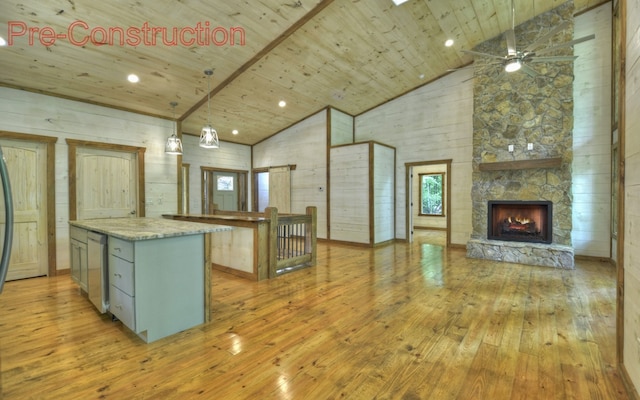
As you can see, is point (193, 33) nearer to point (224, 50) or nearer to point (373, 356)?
point (224, 50)

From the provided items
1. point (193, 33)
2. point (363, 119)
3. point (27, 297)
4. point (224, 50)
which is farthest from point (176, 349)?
point (363, 119)

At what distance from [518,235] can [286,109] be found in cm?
550

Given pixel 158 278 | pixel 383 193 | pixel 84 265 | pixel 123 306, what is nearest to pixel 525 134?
pixel 383 193

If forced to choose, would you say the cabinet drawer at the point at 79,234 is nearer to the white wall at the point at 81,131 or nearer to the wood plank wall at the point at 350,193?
the white wall at the point at 81,131

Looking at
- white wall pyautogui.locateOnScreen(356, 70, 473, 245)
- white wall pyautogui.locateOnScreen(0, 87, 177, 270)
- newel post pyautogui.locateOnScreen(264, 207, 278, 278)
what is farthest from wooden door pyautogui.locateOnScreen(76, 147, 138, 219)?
white wall pyautogui.locateOnScreen(356, 70, 473, 245)

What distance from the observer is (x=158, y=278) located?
2420mm

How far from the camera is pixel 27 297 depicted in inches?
135

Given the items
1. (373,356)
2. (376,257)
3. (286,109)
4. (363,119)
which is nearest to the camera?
(373,356)

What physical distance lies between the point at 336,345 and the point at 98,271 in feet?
7.58

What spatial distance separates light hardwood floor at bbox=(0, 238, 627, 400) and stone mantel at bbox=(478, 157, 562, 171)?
6.59 ft

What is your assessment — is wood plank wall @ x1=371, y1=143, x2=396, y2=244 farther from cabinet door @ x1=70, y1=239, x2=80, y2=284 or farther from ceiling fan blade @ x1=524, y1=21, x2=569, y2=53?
cabinet door @ x1=70, y1=239, x2=80, y2=284

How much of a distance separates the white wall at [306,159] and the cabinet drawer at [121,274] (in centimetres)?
526

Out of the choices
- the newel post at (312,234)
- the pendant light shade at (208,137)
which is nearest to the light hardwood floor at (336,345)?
the newel post at (312,234)

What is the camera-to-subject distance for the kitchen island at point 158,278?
2316 millimetres
